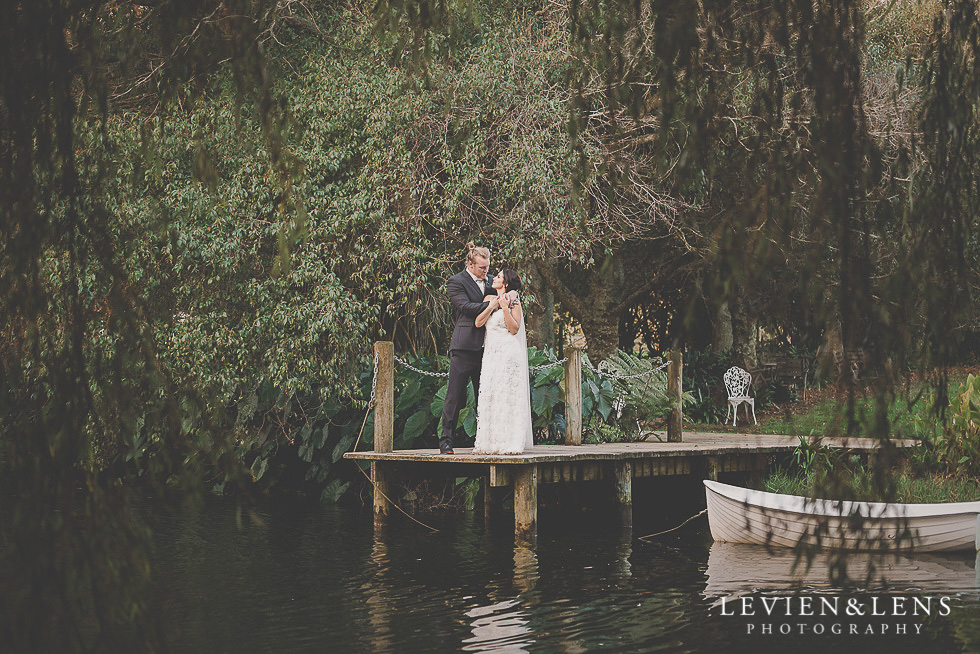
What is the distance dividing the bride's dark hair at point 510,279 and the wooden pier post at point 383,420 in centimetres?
178

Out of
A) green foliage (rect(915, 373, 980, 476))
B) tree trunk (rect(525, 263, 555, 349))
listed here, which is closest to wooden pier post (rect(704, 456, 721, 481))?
green foliage (rect(915, 373, 980, 476))

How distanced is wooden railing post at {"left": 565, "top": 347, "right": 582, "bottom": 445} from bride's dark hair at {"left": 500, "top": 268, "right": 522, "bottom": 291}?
169cm

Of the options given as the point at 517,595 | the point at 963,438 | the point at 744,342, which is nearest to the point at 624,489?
the point at 963,438

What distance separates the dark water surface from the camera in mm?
6816

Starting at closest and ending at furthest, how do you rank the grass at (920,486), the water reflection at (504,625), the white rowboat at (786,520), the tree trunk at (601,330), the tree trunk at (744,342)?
the water reflection at (504,625) → the white rowboat at (786,520) → the grass at (920,486) → the tree trunk at (601,330) → the tree trunk at (744,342)

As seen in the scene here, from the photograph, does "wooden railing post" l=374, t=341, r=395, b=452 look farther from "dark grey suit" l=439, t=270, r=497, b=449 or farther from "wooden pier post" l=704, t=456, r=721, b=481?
"wooden pier post" l=704, t=456, r=721, b=481

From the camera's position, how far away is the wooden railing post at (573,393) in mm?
12148

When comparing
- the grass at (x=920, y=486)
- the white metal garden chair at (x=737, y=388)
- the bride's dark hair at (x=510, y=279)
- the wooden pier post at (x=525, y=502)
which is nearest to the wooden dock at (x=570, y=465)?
the wooden pier post at (x=525, y=502)

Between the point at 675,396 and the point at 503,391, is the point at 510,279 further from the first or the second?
the point at 675,396

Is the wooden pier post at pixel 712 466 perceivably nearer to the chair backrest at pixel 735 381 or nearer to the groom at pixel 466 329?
the groom at pixel 466 329

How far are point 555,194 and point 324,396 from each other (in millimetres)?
3825

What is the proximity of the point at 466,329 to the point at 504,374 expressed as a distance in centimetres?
72

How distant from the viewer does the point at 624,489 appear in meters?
12.1

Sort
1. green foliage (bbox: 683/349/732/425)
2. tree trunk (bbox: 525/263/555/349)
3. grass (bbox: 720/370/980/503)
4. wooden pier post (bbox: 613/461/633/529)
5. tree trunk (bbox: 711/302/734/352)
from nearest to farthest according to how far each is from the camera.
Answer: grass (bbox: 720/370/980/503) < wooden pier post (bbox: 613/461/633/529) < tree trunk (bbox: 525/263/555/349) < green foliage (bbox: 683/349/732/425) < tree trunk (bbox: 711/302/734/352)
